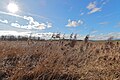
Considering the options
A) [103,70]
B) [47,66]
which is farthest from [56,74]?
[103,70]

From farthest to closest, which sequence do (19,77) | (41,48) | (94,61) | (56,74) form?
1. (41,48)
2. (94,61)
3. (56,74)
4. (19,77)

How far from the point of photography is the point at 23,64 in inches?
217

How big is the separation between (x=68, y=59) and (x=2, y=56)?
207 centimetres

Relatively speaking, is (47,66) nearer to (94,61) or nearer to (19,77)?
(19,77)

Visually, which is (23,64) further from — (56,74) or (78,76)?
(78,76)

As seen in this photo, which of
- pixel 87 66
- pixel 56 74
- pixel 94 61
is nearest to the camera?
pixel 56 74

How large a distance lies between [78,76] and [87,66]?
1.09m

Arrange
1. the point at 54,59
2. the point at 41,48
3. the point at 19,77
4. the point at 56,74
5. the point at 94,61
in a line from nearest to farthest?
1. the point at 19,77
2. the point at 56,74
3. the point at 54,59
4. the point at 94,61
5. the point at 41,48

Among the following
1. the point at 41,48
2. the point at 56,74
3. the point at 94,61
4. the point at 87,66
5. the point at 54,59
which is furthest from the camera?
the point at 41,48

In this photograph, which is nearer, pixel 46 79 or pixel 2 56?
pixel 46 79

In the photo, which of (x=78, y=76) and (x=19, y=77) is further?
(x=78, y=76)

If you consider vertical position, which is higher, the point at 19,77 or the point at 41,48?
the point at 41,48

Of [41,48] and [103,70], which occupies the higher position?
[41,48]

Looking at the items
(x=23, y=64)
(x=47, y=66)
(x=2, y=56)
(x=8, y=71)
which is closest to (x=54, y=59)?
(x=47, y=66)
